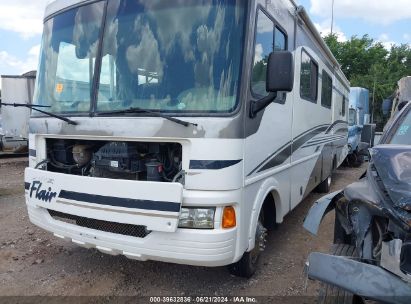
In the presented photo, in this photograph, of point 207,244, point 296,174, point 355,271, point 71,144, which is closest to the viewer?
point 355,271

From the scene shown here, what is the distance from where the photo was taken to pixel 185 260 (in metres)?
3.21

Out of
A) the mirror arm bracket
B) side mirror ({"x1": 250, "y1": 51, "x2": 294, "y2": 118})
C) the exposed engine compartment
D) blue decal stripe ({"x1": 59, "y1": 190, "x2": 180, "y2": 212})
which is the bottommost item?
blue decal stripe ({"x1": 59, "y1": 190, "x2": 180, "y2": 212})

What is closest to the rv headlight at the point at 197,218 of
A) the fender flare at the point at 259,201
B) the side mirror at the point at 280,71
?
the fender flare at the point at 259,201

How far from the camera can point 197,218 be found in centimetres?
319

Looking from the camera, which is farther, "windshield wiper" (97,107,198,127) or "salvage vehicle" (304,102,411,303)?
"windshield wiper" (97,107,198,127)

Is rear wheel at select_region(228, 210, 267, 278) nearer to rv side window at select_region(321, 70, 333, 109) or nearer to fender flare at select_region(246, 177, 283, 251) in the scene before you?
fender flare at select_region(246, 177, 283, 251)

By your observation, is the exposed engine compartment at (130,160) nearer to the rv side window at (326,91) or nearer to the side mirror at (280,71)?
the side mirror at (280,71)

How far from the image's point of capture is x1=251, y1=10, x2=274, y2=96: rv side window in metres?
Result: 3.56

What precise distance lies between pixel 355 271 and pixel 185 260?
1.38m

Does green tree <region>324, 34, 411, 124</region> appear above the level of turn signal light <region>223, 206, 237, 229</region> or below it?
above

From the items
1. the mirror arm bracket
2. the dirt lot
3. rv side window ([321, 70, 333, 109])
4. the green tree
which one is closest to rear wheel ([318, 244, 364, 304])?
the dirt lot

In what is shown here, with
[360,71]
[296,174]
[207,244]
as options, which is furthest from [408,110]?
[360,71]

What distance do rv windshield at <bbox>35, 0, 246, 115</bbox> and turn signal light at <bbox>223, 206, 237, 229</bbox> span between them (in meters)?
0.81

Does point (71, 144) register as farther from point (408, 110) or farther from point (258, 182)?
point (408, 110)
